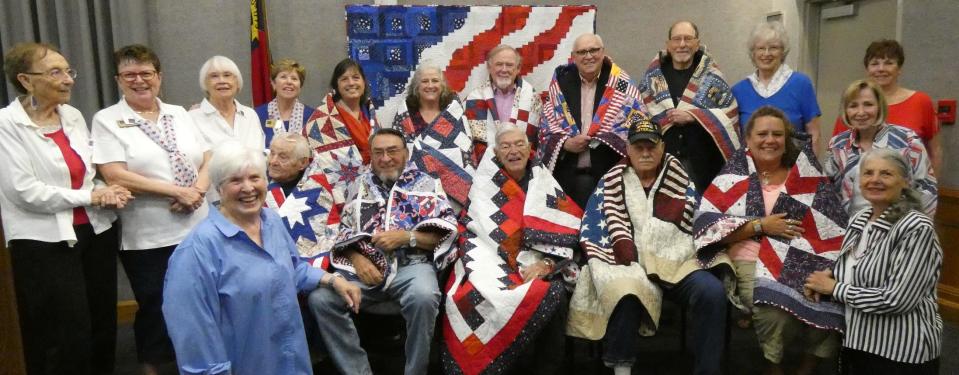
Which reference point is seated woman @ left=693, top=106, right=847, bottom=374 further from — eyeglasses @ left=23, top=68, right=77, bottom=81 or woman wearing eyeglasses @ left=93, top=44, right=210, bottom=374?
eyeglasses @ left=23, top=68, right=77, bottom=81

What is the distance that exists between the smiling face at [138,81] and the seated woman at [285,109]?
76cm

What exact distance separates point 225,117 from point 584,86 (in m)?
1.80

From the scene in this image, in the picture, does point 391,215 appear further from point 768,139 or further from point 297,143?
point 768,139

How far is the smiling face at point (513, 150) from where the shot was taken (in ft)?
10.1

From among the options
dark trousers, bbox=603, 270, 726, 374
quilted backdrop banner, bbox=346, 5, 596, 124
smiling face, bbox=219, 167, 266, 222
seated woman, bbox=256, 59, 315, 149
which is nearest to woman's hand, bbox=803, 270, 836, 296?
dark trousers, bbox=603, 270, 726, 374

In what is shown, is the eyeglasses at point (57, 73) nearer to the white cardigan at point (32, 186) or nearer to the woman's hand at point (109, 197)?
the white cardigan at point (32, 186)

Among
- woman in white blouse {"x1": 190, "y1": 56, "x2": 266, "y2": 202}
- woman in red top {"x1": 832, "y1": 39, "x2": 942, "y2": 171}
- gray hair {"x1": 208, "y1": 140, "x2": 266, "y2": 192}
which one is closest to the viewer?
gray hair {"x1": 208, "y1": 140, "x2": 266, "y2": 192}

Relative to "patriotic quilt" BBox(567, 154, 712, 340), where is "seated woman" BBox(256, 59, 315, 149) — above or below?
above

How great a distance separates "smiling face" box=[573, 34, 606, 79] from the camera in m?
3.44

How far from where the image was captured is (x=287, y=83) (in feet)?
11.7

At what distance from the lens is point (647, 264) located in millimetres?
2816

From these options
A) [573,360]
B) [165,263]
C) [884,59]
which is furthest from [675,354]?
[165,263]

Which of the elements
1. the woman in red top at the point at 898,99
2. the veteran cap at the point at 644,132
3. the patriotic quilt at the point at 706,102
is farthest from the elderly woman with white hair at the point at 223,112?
the woman in red top at the point at 898,99

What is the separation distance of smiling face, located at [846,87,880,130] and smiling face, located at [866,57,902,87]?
36 centimetres
